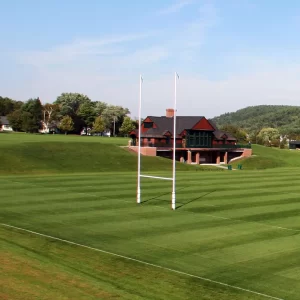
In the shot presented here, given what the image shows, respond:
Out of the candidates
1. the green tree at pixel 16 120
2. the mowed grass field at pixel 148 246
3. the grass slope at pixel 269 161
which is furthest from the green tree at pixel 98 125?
the mowed grass field at pixel 148 246

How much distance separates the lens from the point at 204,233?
23141mm

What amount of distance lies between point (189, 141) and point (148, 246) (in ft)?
208

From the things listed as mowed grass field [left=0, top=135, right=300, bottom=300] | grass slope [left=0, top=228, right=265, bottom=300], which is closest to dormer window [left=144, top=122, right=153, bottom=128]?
mowed grass field [left=0, top=135, right=300, bottom=300]

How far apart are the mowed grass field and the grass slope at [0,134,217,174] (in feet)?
74.9

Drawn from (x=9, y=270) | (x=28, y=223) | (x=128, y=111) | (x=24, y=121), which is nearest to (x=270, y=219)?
(x=28, y=223)

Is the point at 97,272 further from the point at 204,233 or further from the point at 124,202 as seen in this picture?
the point at 124,202

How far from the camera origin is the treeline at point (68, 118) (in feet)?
457

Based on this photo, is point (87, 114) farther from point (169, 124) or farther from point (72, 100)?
point (169, 124)

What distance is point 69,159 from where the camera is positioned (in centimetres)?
6675

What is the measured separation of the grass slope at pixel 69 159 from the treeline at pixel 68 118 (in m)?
63.6

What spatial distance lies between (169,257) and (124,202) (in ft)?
46.9

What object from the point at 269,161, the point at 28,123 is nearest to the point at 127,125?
the point at 28,123

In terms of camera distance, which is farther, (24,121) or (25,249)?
(24,121)

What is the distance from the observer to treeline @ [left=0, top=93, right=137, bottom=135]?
139250mm
